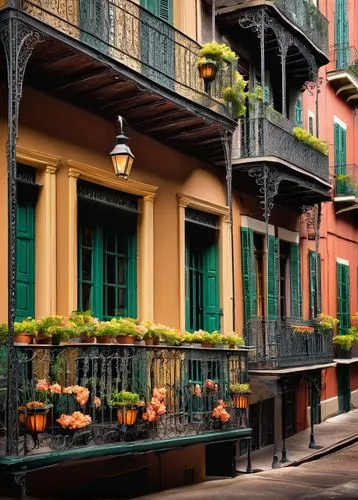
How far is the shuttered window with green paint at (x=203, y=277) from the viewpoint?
520 inches

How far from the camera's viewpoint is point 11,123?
26.1 feet

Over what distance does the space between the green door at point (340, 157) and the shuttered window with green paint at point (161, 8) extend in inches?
342

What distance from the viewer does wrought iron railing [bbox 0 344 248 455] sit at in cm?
783

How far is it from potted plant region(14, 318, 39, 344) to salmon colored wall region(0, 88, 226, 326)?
0.52 meters

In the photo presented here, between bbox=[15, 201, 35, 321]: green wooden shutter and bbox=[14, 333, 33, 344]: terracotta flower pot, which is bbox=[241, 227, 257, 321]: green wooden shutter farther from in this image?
bbox=[14, 333, 33, 344]: terracotta flower pot

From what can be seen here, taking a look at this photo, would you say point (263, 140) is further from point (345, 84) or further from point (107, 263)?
point (345, 84)

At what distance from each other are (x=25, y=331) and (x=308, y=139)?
8.73m

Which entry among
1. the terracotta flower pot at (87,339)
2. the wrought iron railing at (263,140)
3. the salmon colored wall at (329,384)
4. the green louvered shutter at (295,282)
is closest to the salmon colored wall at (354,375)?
the salmon colored wall at (329,384)

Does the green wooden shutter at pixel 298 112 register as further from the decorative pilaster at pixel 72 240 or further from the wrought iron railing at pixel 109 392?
the decorative pilaster at pixel 72 240

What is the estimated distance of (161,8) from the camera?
12.4 metres

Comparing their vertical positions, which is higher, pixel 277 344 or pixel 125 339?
pixel 125 339

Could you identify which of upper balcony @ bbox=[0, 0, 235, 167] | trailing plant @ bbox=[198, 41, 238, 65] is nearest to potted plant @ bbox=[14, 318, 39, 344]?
upper balcony @ bbox=[0, 0, 235, 167]

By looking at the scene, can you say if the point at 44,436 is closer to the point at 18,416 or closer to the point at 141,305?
the point at 18,416

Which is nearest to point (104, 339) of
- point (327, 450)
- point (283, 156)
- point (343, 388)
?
point (283, 156)
